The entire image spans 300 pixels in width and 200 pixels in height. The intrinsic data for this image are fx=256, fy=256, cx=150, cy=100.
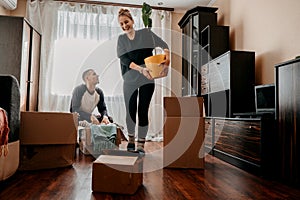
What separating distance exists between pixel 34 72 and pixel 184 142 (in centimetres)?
303

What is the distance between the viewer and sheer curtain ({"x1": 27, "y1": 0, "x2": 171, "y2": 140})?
14.5 feet

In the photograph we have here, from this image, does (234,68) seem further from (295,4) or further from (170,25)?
(170,25)

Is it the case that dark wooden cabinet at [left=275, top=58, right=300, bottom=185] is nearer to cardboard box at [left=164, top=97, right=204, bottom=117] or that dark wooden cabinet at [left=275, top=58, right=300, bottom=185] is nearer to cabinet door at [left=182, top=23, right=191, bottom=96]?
cardboard box at [left=164, top=97, right=204, bottom=117]

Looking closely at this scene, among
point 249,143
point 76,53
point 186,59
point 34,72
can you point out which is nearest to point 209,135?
point 249,143

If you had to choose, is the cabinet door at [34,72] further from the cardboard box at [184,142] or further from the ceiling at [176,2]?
the cardboard box at [184,142]

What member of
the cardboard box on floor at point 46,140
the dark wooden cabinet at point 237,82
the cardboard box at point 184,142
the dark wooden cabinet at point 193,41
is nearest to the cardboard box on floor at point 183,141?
the cardboard box at point 184,142

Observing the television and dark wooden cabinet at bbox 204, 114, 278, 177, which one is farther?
the television

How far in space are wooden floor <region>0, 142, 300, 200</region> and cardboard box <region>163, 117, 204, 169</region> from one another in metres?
0.10

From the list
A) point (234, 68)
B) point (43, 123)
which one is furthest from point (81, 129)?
point (234, 68)

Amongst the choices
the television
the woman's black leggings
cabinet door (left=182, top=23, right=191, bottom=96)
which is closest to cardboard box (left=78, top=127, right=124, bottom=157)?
the woman's black leggings

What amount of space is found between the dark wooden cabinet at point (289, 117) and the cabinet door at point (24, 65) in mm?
3318

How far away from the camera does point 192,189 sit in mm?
1630

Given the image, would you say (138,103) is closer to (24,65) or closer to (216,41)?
(216,41)

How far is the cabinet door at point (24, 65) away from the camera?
145 inches
